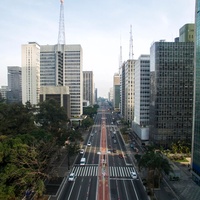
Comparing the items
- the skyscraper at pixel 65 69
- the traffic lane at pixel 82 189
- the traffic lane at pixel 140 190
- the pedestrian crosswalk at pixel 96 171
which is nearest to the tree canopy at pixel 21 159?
the traffic lane at pixel 82 189

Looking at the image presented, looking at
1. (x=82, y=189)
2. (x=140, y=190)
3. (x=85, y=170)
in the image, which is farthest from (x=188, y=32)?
(x=82, y=189)

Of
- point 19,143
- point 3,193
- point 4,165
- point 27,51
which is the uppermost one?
point 27,51

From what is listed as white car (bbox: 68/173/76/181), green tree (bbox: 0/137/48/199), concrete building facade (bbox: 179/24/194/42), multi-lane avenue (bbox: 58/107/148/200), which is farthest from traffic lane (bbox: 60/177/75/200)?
concrete building facade (bbox: 179/24/194/42)

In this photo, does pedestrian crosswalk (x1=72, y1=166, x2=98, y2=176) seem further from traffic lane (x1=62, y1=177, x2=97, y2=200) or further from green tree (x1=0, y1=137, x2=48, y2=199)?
green tree (x1=0, y1=137, x2=48, y2=199)

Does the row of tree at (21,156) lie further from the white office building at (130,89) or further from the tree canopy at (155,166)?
the white office building at (130,89)

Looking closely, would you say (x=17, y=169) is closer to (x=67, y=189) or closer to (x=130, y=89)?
(x=67, y=189)

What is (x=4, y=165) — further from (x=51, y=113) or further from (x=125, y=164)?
(x=51, y=113)

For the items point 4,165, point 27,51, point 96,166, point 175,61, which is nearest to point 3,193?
point 4,165
